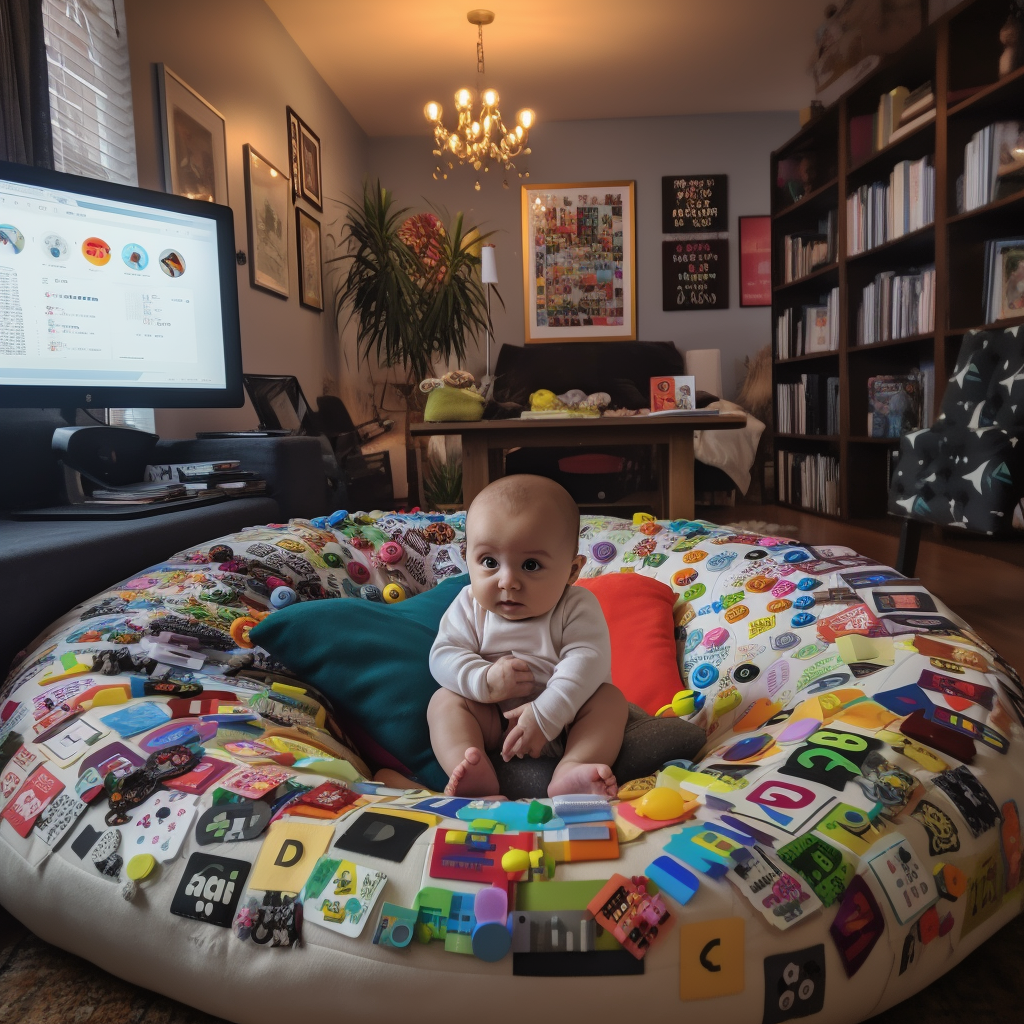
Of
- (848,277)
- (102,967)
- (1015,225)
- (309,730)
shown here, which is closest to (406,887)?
(102,967)

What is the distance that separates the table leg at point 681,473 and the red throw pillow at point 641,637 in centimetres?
126

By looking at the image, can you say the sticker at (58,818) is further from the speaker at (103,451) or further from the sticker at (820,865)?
the speaker at (103,451)

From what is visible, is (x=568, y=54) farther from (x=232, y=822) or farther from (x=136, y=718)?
(x=232, y=822)

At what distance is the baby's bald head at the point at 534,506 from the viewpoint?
98 centimetres

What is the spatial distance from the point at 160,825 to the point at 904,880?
61 centimetres

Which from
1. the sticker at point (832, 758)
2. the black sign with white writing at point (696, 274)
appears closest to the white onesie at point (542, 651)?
the sticker at point (832, 758)

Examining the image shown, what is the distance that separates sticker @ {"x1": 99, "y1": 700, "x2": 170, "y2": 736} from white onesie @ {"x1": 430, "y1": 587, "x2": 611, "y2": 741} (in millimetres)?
337

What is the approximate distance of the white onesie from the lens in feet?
3.15

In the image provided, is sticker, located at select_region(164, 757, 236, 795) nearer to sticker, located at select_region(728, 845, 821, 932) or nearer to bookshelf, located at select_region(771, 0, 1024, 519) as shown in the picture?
sticker, located at select_region(728, 845, 821, 932)

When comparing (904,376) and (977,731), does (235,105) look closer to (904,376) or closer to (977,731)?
(904,376)

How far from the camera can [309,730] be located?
3.24 ft

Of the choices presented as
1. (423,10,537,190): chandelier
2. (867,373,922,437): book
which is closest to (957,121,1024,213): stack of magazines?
(867,373,922,437): book

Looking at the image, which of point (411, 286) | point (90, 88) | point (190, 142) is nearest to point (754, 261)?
point (411, 286)

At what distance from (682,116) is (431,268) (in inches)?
88.8
